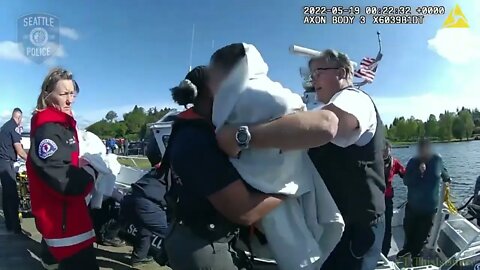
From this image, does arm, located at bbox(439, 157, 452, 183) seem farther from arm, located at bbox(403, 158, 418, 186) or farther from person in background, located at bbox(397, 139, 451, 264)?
arm, located at bbox(403, 158, 418, 186)

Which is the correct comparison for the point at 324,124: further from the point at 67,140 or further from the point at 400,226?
the point at 400,226

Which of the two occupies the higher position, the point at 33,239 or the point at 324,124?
the point at 324,124

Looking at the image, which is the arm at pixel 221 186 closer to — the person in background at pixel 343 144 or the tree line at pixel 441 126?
the person in background at pixel 343 144

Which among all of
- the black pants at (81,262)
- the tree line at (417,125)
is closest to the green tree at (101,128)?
the tree line at (417,125)

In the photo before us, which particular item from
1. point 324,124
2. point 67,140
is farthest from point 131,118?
point 324,124

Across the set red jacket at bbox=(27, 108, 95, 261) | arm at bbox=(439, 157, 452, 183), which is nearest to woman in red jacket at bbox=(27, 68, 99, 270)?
red jacket at bbox=(27, 108, 95, 261)

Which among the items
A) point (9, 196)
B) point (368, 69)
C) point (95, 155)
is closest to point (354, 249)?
point (368, 69)
